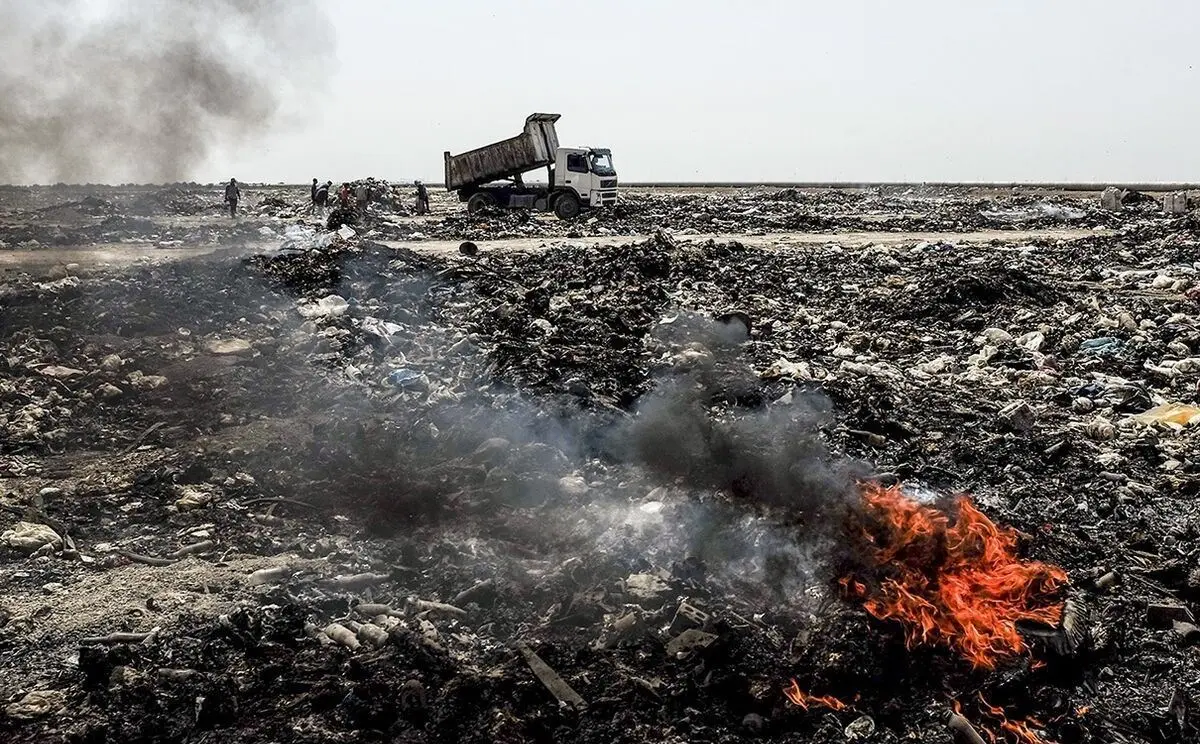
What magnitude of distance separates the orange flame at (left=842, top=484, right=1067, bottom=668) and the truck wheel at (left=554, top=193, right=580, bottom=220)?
17.5m

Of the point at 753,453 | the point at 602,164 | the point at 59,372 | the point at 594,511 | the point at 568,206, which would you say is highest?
the point at 602,164

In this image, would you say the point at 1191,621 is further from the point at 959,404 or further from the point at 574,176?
the point at 574,176

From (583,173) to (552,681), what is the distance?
61.8ft

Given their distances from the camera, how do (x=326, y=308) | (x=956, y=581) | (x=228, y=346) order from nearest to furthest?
(x=956, y=581) < (x=228, y=346) < (x=326, y=308)

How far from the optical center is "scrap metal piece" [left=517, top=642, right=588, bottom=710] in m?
3.20

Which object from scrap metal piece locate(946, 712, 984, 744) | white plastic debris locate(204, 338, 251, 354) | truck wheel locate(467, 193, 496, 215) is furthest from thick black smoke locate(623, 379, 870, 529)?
truck wheel locate(467, 193, 496, 215)

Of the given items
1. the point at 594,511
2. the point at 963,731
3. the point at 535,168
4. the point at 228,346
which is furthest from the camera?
the point at 535,168

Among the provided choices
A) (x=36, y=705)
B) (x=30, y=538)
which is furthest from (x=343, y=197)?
(x=36, y=705)

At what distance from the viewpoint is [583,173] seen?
2112cm

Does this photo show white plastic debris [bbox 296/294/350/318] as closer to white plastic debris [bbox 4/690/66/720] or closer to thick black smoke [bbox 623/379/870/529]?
thick black smoke [bbox 623/379/870/529]

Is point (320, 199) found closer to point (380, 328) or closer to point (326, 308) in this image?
point (326, 308)

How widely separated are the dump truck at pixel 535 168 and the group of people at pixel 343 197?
168 centimetres

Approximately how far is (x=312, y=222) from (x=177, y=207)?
7072 mm

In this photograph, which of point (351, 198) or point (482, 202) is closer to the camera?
point (351, 198)
